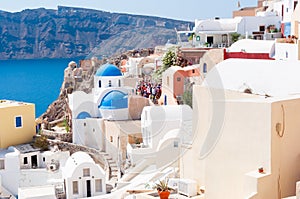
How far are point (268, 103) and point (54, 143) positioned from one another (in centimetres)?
1545

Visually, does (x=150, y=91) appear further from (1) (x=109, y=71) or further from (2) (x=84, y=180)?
(2) (x=84, y=180)

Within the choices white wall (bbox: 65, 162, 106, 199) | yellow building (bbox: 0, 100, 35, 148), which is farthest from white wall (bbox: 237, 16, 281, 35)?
white wall (bbox: 65, 162, 106, 199)

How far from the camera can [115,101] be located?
1988 cm

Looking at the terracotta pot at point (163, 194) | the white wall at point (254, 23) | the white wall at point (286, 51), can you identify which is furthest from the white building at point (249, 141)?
the white wall at point (254, 23)

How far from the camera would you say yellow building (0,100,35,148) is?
1956 cm

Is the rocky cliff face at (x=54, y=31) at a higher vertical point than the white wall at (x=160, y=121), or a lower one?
higher

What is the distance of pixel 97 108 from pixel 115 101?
3.95 ft

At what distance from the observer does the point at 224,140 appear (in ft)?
23.9

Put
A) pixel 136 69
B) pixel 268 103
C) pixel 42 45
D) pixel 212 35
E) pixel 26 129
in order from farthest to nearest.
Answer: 1. pixel 42 45
2. pixel 136 69
3. pixel 212 35
4. pixel 26 129
5. pixel 268 103

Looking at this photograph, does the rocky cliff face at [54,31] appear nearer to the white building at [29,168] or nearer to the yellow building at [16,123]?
the yellow building at [16,123]

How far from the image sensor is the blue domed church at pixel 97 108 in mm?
19875

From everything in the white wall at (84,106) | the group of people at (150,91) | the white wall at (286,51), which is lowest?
the white wall at (84,106)

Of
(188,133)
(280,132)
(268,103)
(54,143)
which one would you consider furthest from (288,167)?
(54,143)

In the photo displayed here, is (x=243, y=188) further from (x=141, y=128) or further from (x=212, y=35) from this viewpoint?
(x=212, y=35)
